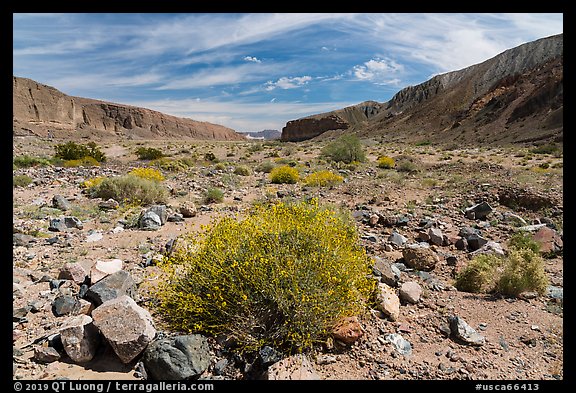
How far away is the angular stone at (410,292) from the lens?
12.1 ft

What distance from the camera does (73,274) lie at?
3.87 m

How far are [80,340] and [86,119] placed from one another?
119 metres

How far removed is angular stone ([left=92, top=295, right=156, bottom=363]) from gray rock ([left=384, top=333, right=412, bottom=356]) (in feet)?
7.08

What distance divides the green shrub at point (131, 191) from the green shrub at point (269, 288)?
553 cm

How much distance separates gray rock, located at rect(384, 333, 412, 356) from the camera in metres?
2.90

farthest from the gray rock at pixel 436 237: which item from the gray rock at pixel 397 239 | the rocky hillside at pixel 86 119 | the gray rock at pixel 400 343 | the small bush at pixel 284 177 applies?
the rocky hillside at pixel 86 119

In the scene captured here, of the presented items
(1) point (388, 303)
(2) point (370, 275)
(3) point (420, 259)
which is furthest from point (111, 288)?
(3) point (420, 259)

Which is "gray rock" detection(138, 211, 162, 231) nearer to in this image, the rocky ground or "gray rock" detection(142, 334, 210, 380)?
the rocky ground

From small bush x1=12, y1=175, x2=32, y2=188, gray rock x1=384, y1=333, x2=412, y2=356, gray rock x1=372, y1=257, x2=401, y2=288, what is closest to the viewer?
gray rock x1=384, y1=333, x2=412, y2=356

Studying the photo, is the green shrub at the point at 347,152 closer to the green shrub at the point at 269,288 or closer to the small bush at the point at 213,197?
the small bush at the point at 213,197

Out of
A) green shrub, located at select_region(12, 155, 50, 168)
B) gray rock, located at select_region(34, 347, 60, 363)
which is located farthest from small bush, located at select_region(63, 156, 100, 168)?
gray rock, located at select_region(34, 347, 60, 363)

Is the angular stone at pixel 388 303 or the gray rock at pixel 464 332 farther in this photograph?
the angular stone at pixel 388 303

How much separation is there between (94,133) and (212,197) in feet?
313

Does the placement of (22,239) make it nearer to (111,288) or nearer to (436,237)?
(111,288)
